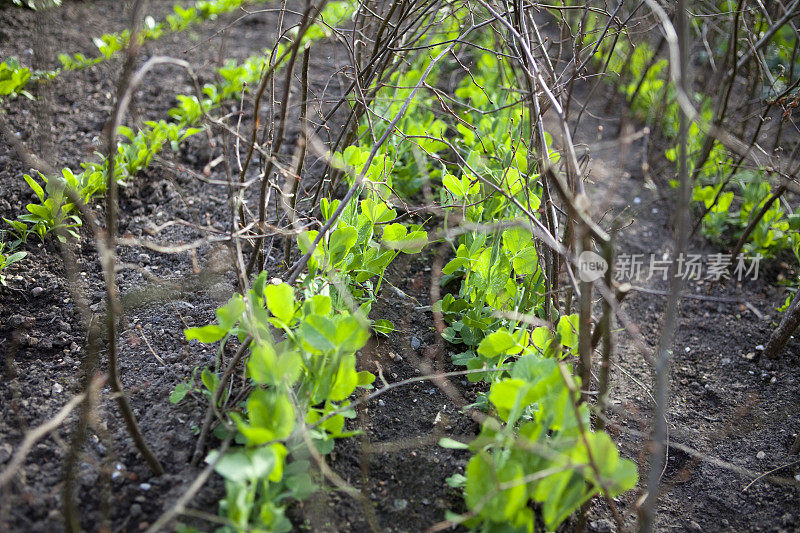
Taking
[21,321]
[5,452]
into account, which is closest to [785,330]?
[5,452]

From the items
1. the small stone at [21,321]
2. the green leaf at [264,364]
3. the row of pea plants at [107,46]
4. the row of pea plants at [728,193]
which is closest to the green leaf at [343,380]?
the green leaf at [264,364]

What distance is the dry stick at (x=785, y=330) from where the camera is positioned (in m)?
2.05

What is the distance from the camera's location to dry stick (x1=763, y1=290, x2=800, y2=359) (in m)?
2.05

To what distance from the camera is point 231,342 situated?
5.57ft

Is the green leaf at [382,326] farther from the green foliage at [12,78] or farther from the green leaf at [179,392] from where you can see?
the green foliage at [12,78]

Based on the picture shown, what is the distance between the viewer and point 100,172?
2.14 meters

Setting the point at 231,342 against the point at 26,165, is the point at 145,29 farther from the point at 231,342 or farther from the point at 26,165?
the point at 231,342

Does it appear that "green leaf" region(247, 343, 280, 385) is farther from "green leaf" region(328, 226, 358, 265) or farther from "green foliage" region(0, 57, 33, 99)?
"green foliage" region(0, 57, 33, 99)

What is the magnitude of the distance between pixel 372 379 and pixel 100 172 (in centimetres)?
134

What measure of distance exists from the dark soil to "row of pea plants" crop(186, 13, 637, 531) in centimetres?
12

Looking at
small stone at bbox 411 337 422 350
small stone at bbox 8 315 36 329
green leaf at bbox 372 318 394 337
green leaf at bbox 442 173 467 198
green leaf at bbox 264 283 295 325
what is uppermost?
green leaf at bbox 442 173 467 198

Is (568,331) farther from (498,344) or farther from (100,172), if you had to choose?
(100,172)

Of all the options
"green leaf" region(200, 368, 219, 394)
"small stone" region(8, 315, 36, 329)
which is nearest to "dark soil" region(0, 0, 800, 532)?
"small stone" region(8, 315, 36, 329)

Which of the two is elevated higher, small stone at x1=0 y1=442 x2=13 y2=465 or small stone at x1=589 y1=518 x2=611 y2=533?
small stone at x1=0 y1=442 x2=13 y2=465
